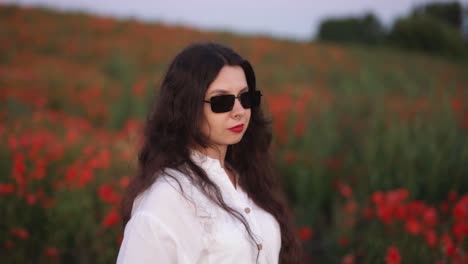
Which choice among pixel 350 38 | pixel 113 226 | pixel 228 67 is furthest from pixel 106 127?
pixel 350 38

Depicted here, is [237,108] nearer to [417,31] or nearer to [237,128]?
[237,128]

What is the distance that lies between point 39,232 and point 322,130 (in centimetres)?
329

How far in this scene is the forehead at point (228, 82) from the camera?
5.46ft

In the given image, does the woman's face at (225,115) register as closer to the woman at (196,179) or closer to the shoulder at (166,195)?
the woman at (196,179)

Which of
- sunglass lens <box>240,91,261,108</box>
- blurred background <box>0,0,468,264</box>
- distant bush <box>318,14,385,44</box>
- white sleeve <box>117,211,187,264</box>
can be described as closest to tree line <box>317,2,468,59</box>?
distant bush <box>318,14,385,44</box>

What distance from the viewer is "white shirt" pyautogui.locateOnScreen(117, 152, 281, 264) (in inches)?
55.5

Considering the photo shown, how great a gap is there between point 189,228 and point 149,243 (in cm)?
14

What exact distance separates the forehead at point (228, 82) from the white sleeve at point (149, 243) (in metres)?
0.51

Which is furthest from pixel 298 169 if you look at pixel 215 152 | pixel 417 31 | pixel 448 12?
pixel 448 12

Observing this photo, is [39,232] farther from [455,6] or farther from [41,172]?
[455,6]

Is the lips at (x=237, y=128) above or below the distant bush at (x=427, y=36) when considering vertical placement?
below

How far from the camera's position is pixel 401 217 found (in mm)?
3387

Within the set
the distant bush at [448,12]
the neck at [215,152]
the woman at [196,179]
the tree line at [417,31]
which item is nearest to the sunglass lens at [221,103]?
the woman at [196,179]

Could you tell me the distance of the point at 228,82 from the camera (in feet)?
5.52
